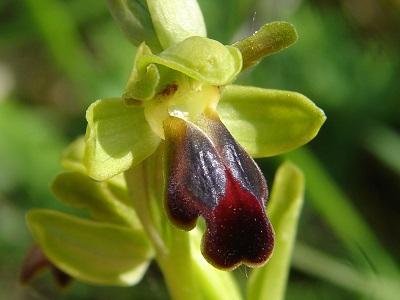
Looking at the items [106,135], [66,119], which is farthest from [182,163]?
[66,119]

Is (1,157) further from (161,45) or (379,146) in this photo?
(161,45)

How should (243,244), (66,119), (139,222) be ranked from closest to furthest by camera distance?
1. (243,244)
2. (139,222)
3. (66,119)

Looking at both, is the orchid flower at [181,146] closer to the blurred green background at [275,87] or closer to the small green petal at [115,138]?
the small green petal at [115,138]

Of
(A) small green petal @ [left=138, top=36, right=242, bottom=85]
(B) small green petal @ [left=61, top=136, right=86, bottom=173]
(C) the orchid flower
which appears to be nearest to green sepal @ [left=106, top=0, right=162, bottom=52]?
(C) the orchid flower

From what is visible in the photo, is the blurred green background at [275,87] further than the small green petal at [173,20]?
Yes

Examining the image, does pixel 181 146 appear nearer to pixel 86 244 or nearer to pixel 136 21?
pixel 136 21

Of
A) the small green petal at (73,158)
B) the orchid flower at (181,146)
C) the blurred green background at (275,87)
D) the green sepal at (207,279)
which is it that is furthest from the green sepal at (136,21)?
the blurred green background at (275,87)
